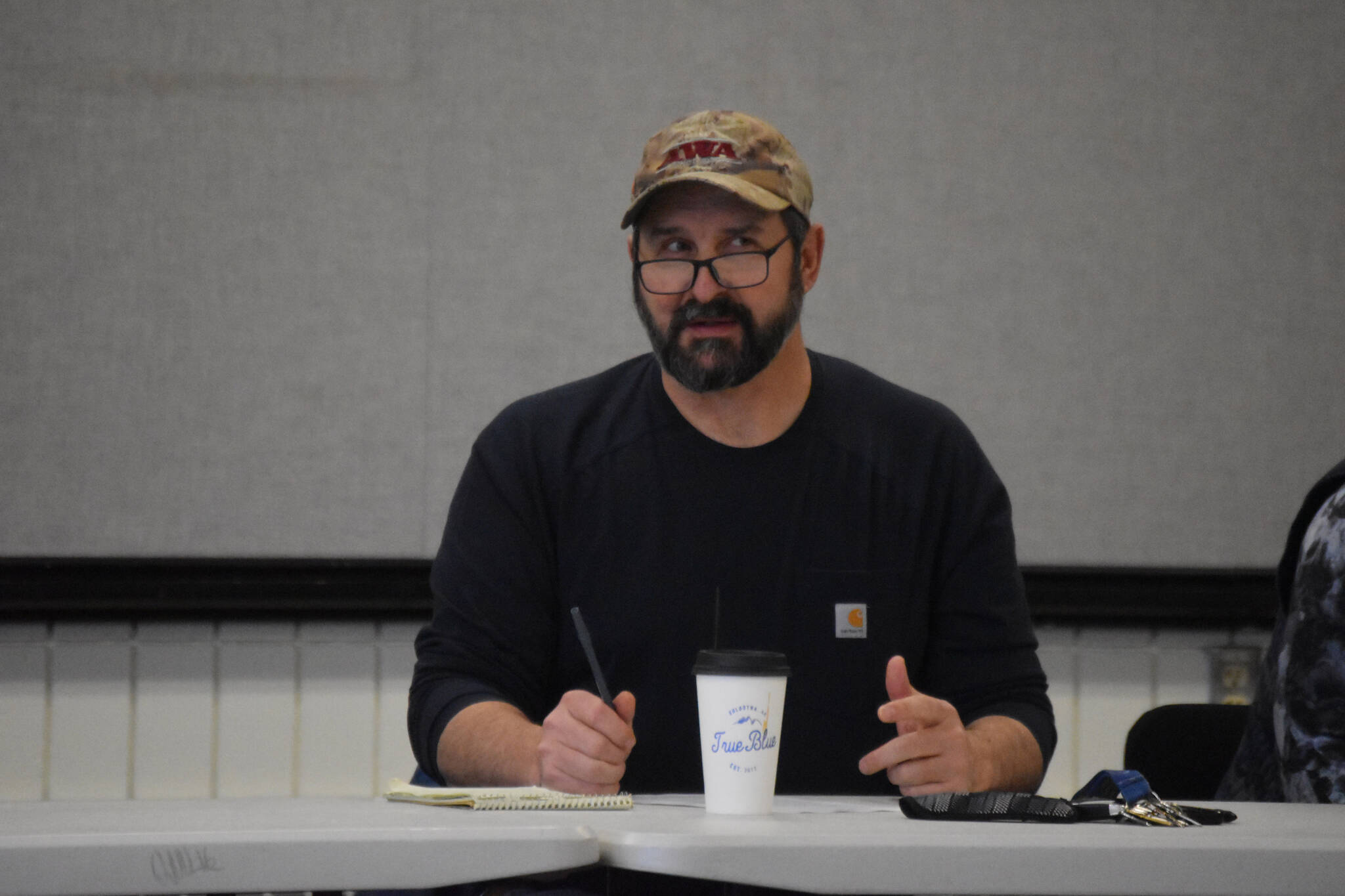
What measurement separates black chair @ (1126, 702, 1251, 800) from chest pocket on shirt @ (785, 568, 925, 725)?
295 mm

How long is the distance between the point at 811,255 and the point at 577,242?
0.70 meters

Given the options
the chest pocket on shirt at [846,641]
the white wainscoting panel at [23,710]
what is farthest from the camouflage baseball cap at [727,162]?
the white wainscoting panel at [23,710]

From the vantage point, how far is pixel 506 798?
3.26ft

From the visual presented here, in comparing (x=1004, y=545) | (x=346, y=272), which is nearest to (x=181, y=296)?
(x=346, y=272)

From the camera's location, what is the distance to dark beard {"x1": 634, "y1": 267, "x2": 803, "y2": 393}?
1592mm

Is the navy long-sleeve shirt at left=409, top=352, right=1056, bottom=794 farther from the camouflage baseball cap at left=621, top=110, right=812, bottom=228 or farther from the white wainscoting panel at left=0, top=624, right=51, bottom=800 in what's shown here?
the white wainscoting panel at left=0, top=624, right=51, bottom=800

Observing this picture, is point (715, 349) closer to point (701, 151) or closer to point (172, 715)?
point (701, 151)

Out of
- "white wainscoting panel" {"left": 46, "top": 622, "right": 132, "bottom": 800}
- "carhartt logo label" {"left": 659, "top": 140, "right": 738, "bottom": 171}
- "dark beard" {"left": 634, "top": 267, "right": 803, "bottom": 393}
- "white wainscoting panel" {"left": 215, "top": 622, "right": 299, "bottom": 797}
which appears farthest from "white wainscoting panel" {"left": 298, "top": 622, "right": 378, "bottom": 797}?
"carhartt logo label" {"left": 659, "top": 140, "right": 738, "bottom": 171}

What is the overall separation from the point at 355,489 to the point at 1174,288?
1539 mm

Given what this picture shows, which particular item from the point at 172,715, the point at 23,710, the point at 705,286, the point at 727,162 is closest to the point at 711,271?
the point at 705,286

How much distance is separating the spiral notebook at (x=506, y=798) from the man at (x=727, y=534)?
0.39 m

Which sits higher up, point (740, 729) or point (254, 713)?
point (740, 729)

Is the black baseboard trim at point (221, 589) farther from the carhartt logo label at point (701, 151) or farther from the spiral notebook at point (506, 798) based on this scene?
the spiral notebook at point (506, 798)

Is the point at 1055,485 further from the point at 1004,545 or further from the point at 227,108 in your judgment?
the point at 227,108
